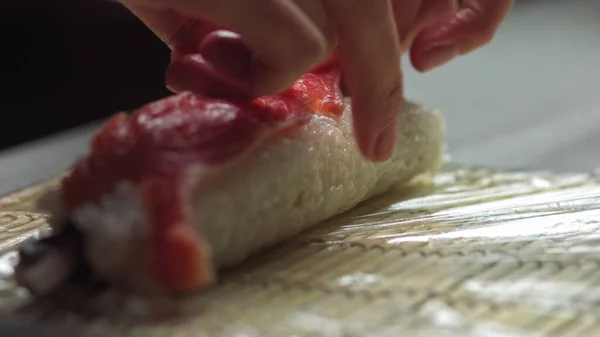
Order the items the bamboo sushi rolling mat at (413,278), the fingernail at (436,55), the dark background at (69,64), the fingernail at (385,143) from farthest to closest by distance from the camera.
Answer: the dark background at (69,64), the fingernail at (436,55), the fingernail at (385,143), the bamboo sushi rolling mat at (413,278)

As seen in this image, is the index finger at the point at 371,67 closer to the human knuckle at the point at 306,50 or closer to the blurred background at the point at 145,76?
the human knuckle at the point at 306,50

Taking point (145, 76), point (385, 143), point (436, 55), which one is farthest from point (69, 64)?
point (385, 143)

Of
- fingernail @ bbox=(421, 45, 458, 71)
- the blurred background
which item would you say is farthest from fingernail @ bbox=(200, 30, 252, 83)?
the blurred background

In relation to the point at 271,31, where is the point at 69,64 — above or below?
above

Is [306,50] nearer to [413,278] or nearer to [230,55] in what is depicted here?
[230,55]

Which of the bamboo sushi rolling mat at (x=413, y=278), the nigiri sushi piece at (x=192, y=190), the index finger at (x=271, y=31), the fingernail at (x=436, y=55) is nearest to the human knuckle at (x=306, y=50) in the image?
the index finger at (x=271, y=31)
